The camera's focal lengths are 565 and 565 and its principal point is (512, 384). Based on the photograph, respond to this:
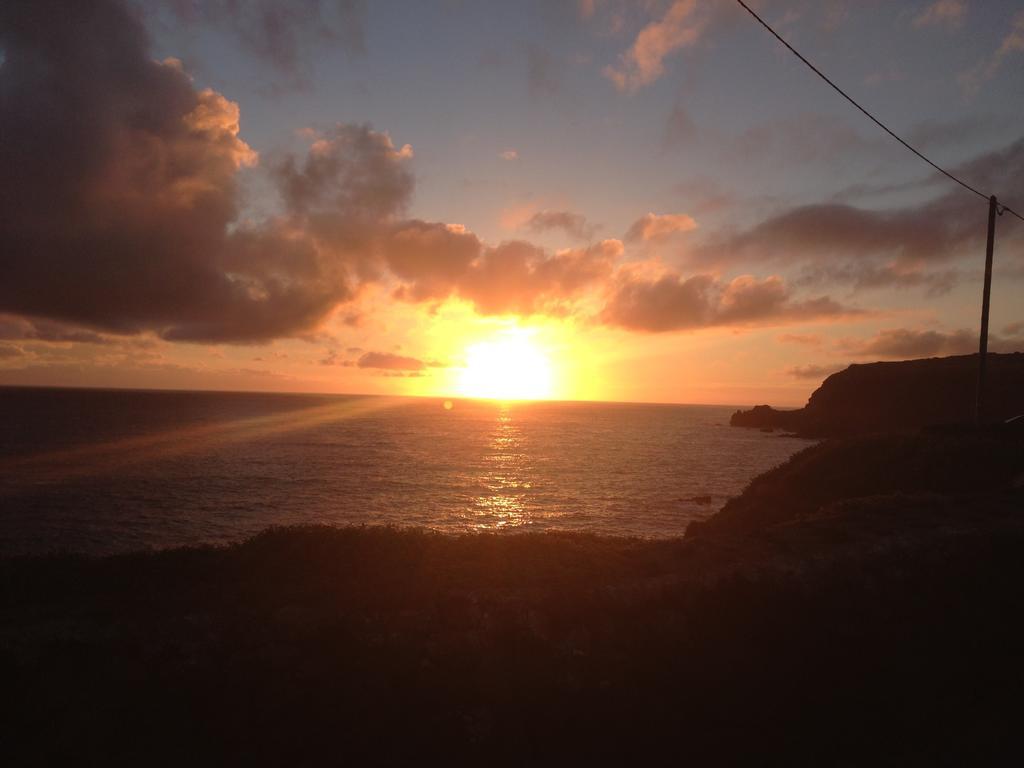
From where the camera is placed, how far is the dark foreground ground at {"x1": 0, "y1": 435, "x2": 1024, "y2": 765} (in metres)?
7.46

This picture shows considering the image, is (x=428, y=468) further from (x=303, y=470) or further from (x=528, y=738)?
(x=528, y=738)

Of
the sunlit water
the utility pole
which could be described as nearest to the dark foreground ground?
the utility pole

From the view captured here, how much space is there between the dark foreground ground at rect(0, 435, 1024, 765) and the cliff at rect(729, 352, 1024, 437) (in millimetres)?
79934

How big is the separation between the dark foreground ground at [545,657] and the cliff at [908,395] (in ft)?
262

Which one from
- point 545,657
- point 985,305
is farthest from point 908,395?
point 545,657

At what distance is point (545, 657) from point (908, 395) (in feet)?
407

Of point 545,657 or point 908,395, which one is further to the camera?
point 908,395

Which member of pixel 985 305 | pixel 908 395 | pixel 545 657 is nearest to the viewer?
pixel 545 657

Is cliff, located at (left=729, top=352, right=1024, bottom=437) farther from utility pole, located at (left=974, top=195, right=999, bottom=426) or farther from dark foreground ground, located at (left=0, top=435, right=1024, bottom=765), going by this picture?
dark foreground ground, located at (left=0, top=435, right=1024, bottom=765)

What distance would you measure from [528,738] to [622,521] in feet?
106

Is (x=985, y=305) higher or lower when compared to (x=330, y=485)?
higher

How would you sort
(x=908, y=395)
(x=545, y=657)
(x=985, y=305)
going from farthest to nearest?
(x=908, y=395) → (x=985, y=305) → (x=545, y=657)

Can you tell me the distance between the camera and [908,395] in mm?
107812

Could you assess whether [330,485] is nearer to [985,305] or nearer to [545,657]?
[545,657]
